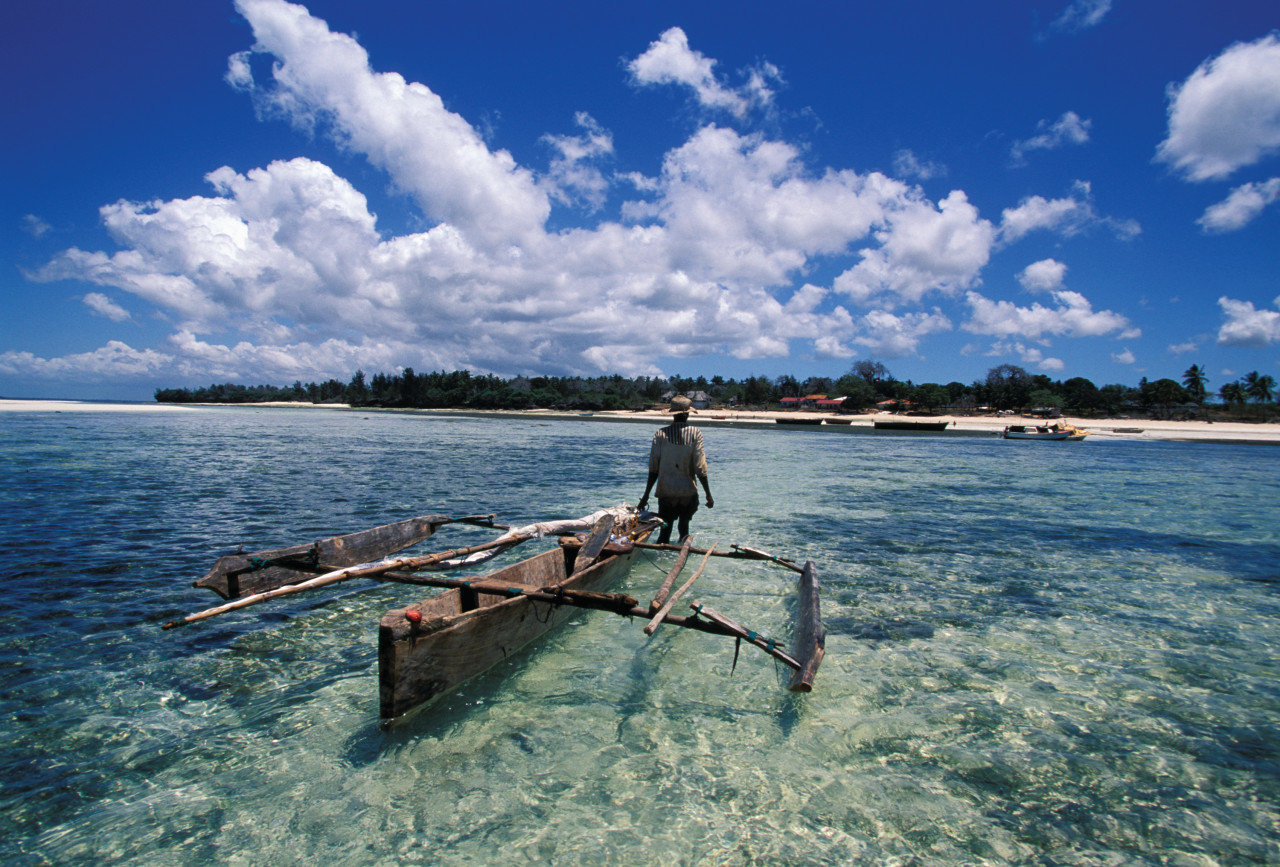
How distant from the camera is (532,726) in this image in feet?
15.3

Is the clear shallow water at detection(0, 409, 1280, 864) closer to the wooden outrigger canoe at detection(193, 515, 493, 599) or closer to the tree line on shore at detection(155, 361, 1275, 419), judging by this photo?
the wooden outrigger canoe at detection(193, 515, 493, 599)

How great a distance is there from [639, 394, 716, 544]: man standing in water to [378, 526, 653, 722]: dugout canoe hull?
8.02 ft

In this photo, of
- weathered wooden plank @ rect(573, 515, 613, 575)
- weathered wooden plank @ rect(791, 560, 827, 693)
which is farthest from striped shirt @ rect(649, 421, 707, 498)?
weathered wooden plank @ rect(791, 560, 827, 693)

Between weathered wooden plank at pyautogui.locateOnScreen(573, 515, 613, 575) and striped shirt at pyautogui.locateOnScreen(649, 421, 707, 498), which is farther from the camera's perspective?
striped shirt at pyautogui.locateOnScreen(649, 421, 707, 498)

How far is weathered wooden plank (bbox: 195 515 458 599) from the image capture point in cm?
610

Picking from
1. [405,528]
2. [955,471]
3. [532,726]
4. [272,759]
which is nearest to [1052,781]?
[532,726]

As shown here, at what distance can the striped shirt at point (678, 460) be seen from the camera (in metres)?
8.47

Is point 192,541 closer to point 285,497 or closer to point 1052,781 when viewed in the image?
point 285,497

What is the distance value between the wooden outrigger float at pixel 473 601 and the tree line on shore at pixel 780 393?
9561 centimetres

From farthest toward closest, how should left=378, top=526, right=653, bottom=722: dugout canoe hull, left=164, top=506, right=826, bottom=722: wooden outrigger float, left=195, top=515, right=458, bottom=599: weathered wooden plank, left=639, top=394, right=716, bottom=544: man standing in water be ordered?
left=639, top=394, right=716, bottom=544: man standing in water → left=195, top=515, right=458, bottom=599: weathered wooden plank → left=164, top=506, right=826, bottom=722: wooden outrigger float → left=378, top=526, right=653, bottom=722: dugout canoe hull

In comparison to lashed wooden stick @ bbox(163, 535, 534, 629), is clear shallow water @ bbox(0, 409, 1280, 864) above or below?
below

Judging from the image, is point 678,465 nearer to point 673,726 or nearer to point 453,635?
point 673,726

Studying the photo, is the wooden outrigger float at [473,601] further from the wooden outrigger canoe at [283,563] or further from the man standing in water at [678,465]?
the man standing in water at [678,465]

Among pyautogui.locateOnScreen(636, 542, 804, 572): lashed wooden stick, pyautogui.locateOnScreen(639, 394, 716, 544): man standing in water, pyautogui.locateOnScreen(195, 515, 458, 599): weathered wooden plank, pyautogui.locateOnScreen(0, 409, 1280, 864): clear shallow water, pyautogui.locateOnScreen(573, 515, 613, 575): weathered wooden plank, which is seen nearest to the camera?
pyautogui.locateOnScreen(0, 409, 1280, 864): clear shallow water
